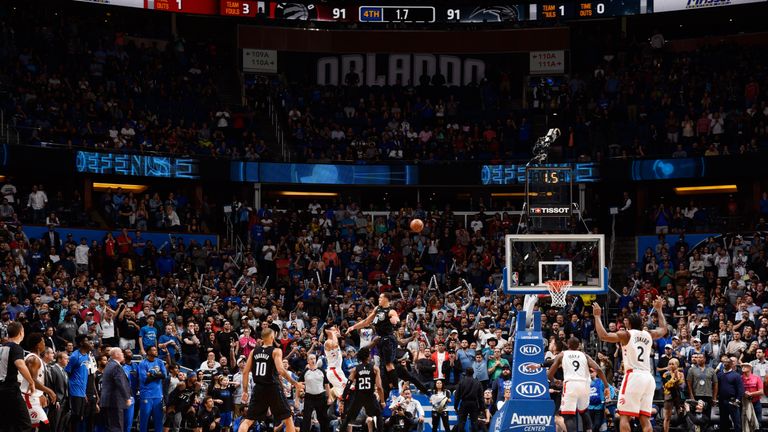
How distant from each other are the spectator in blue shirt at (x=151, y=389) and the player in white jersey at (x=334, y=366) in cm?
359

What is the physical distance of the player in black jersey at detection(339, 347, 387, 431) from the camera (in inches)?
850

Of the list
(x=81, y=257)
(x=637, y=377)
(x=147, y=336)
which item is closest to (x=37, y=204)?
(x=81, y=257)

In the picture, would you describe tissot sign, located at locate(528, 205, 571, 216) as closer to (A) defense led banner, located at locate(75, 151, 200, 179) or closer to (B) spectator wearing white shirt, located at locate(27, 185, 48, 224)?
(A) defense led banner, located at locate(75, 151, 200, 179)

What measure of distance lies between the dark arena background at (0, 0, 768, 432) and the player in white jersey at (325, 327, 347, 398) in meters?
0.06

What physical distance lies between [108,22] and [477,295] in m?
21.5

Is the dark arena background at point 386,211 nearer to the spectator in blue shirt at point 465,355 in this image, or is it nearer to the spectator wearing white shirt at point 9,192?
the spectator in blue shirt at point 465,355

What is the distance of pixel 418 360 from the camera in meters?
27.5

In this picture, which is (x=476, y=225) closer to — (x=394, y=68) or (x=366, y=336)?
(x=394, y=68)

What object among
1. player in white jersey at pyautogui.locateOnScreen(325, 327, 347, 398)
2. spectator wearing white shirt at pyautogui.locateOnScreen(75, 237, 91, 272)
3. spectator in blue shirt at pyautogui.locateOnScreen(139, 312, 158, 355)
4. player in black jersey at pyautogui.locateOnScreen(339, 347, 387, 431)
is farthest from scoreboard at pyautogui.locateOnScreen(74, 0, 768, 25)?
player in black jersey at pyautogui.locateOnScreen(339, 347, 387, 431)

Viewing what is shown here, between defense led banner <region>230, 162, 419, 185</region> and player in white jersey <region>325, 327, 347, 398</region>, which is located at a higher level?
defense led banner <region>230, 162, 419, 185</region>

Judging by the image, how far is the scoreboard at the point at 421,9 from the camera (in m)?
43.8

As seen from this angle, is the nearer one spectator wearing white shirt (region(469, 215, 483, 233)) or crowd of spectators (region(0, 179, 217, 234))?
crowd of spectators (region(0, 179, 217, 234))

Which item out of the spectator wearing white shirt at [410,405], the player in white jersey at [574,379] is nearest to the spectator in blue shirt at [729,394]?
the player in white jersey at [574,379]

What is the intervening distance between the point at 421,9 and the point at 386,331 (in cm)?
2601
